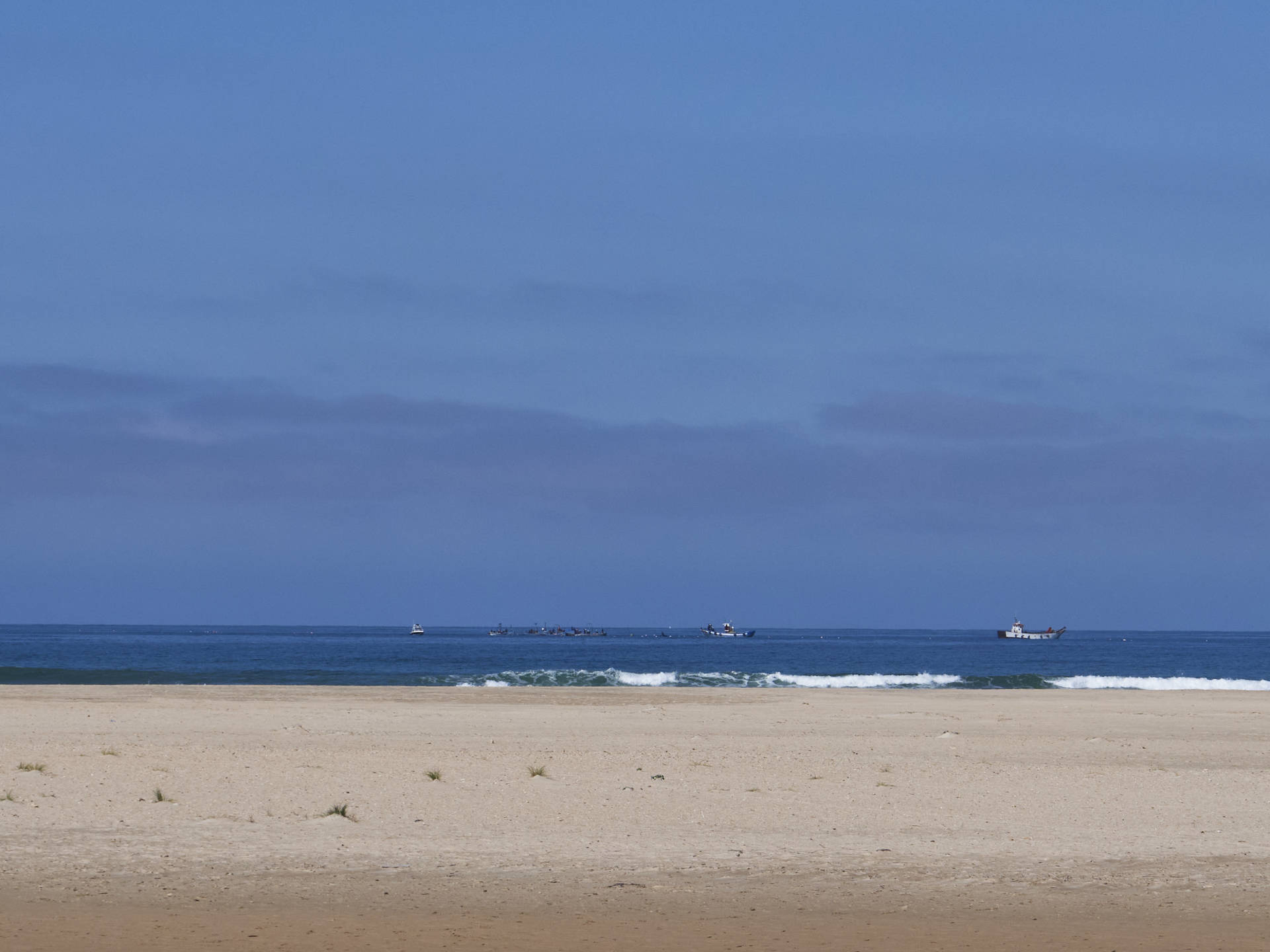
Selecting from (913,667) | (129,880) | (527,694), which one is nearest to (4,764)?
(129,880)

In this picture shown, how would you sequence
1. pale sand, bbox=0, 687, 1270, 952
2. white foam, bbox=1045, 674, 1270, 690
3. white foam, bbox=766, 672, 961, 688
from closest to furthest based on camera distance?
1. pale sand, bbox=0, 687, 1270, 952
2. white foam, bbox=766, 672, 961, 688
3. white foam, bbox=1045, 674, 1270, 690

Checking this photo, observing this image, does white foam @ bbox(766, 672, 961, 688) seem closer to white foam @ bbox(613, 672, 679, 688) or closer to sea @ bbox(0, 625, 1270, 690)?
sea @ bbox(0, 625, 1270, 690)

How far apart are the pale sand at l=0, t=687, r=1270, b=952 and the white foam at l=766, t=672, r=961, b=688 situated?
128 feet

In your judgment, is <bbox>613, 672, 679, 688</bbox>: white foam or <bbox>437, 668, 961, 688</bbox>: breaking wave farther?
<bbox>613, 672, 679, 688</bbox>: white foam

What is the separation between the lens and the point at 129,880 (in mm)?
11250

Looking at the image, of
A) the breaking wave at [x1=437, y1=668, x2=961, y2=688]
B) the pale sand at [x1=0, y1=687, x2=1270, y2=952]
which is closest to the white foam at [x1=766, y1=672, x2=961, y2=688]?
the breaking wave at [x1=437, y1=668, x2=961, y2=688]

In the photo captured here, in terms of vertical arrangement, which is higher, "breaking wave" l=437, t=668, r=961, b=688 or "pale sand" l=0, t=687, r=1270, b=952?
"pale sand" l=0, t=687, r=1270, b=952

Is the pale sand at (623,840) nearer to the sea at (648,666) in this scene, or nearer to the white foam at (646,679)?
the sea at (648,666)

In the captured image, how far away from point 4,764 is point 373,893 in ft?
31.6

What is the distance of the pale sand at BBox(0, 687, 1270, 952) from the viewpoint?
9914 mm

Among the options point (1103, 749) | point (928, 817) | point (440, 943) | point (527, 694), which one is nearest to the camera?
point (440, 943)

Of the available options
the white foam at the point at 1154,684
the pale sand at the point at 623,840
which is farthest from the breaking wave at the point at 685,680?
the pale sand at the point at 623,840

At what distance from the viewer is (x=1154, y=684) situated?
69250mm

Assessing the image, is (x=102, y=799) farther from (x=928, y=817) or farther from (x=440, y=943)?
(x=928, y=817)
